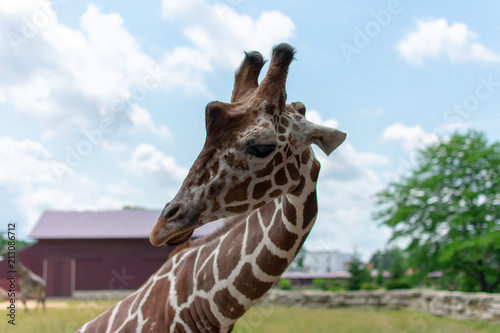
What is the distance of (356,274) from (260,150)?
22510mm

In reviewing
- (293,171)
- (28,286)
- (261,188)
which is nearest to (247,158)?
(261,188)

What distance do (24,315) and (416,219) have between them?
50.4ft

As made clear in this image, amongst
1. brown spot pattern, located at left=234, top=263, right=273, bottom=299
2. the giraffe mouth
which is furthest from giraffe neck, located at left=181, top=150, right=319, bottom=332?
the giraffe mouth

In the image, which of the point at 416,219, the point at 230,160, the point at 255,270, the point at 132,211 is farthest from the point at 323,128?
the point at 132,211

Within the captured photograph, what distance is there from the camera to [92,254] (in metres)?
22.6

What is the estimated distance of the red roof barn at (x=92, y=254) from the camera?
21281 millimetres

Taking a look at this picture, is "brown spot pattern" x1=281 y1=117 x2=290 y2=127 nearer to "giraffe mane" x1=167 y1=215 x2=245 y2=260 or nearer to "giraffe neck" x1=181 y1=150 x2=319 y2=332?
"giraffe neck" x1=181 y1=150 x2=319 y2=332

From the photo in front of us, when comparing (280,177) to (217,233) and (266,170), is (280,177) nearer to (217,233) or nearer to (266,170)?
(266,170)

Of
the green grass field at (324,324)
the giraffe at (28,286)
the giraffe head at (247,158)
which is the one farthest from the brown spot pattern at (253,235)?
the giraffe at (28,286)

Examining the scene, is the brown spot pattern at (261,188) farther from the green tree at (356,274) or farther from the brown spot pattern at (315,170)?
the green tree at (356,274)

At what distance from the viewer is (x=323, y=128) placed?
2277 mm

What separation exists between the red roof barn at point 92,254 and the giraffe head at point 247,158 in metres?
18.7

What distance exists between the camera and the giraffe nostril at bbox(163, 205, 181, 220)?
1.96 m

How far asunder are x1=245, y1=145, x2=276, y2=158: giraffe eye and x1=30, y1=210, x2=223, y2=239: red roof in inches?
811
